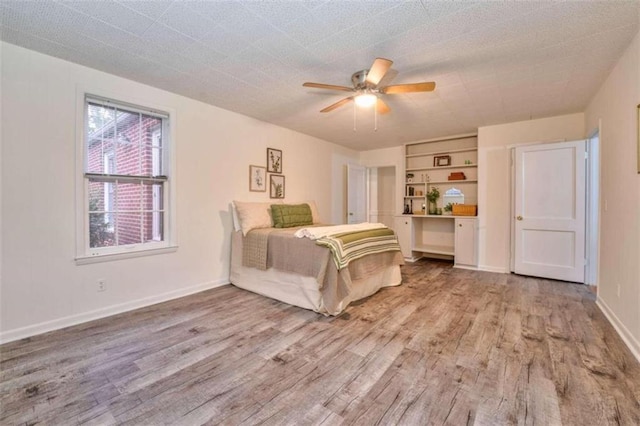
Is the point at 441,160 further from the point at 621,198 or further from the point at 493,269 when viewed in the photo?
the point at 621,198

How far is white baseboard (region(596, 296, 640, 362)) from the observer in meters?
2.01

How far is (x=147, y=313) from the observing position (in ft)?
9.21

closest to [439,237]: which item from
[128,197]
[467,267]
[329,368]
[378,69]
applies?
[467,267]

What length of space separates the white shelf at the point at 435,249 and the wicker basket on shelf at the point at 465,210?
2.45ft

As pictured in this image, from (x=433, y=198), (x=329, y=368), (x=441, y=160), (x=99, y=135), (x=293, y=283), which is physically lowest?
(x=329, y=368)

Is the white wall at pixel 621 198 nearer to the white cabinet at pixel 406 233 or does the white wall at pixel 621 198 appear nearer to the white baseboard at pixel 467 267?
the white baseboard at pixel 467 267

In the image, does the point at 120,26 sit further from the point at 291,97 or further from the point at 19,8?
the point at 291,97

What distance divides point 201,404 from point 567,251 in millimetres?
4788

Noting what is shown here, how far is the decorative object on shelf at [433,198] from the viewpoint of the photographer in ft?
18.1

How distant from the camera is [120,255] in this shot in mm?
2834

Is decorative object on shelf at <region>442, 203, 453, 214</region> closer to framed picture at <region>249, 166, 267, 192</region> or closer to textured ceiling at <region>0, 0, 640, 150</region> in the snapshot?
textured ceiling at <region>0, 0, 640, 150</region>

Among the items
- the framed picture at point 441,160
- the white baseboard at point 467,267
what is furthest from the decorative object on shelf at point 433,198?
the white baseboard at point 467,267

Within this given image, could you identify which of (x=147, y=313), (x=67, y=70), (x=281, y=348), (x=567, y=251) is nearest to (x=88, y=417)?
(x=281, y=348)

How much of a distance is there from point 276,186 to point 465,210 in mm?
3362
